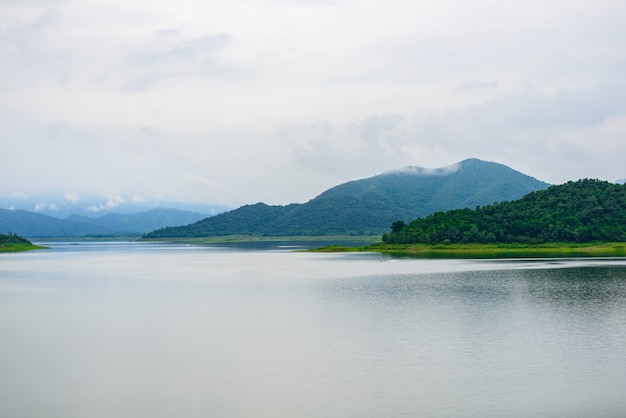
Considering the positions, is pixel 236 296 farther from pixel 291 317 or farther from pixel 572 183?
pixel 572 183

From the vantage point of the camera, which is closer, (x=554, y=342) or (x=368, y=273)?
(x=554, y=342)

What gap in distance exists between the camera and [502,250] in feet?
465

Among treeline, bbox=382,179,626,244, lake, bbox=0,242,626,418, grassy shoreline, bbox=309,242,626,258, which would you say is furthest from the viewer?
treeline, bbox=382,179,626,244

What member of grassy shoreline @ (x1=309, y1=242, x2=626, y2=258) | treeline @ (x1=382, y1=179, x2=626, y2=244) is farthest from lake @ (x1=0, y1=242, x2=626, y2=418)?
treeline @ (x1=382, y1=179, x2=626, y2=244)

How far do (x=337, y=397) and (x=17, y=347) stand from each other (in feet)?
65.8

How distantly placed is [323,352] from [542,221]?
121 meters

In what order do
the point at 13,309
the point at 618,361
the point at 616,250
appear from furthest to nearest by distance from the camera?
the point at 616,250 < the point at 13,309 < the point at 618,361

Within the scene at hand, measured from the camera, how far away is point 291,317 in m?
45.7

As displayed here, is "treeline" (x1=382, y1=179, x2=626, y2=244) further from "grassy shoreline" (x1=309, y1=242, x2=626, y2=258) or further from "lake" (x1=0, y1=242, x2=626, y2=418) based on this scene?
"lake" (x1=0, y1=242, x2=626, y2=418)

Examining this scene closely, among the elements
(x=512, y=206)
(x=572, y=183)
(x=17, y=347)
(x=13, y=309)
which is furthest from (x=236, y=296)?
(x=572, y=183)

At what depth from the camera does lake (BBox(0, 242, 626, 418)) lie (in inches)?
928

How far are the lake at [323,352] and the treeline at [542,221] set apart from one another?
79.2 meters

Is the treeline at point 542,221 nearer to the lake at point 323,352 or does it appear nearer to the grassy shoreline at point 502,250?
the grassy shoreline at point 502,250

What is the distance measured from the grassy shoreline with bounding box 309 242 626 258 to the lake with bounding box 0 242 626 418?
210 ft
